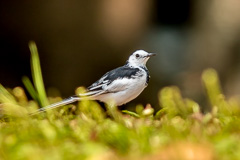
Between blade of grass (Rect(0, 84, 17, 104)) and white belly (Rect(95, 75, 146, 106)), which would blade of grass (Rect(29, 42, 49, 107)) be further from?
white belly (Rect(95, 75, 146, 106))

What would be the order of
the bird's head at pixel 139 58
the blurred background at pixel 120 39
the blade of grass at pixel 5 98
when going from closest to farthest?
the blade of grass at pixel 5 98
the bird's head at pixel 139 58
the blurred background at pixel 120 39

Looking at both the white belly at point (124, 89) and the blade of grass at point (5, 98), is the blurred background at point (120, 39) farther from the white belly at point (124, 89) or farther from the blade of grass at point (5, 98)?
the blade of grass at point (5, 98)

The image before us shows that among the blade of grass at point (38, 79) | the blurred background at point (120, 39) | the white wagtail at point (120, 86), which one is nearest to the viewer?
the blade of grass at point (38, 79)

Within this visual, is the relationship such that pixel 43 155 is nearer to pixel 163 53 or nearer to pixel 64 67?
pixel 64 67

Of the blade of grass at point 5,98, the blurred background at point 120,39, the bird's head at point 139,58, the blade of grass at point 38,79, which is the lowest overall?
the blade of grass at point 5,98

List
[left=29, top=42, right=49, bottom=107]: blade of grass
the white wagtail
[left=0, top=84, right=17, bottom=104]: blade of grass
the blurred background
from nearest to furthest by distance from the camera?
[left=0, top=84, right=17, bottom=104]: blade of grass, [left=29, top=42, right=49, bottom=107]: blade of grass, the white wagtail, the blurred background

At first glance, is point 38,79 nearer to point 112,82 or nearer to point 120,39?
point 112,82

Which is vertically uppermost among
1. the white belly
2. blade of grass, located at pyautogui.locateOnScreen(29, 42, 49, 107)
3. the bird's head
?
the bird's head

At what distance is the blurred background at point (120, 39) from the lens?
8.66 metres

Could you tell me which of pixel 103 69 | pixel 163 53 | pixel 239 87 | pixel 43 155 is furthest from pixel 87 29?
pixel 43 155

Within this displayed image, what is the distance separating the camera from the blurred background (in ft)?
28.4

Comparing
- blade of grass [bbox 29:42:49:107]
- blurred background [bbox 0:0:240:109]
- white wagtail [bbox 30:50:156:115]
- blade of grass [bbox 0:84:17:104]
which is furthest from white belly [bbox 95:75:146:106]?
blurred background [bbox 0:0:240:109]

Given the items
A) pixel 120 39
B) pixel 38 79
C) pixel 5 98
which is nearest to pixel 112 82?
pixel 38 79

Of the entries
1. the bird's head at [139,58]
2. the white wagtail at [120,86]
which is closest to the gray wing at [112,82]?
the white wagtail at [120,86]
